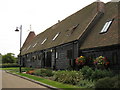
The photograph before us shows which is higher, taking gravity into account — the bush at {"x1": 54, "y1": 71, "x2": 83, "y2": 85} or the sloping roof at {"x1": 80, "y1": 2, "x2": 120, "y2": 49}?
the sloping roof at {"x1": 80, "y1": 2, "x2": 120, "y2": 49}

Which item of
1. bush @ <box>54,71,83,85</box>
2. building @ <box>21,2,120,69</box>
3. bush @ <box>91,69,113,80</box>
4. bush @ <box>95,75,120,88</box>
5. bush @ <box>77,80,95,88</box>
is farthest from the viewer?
building @ <box>21,2,120,69</box>

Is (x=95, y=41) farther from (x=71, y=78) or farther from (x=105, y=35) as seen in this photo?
(x=71, y=78)

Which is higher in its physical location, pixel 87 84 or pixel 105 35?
pixel 105 35

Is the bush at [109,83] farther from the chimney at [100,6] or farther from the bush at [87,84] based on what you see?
the chimney at [100,6]

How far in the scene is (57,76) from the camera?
57.9 feet

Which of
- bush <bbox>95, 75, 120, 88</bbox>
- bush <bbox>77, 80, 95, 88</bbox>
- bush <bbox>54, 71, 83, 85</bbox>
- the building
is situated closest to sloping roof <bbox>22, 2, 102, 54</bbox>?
the building

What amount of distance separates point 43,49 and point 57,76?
14820 millimetres

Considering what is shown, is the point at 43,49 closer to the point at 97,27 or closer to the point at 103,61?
the point at 97,27

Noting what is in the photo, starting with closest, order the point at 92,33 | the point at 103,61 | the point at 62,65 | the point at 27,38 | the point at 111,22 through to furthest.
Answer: the point at 103,61 < the point at 111,22 < the point at 92,33 < the point at 62,65 < the point at 27,38

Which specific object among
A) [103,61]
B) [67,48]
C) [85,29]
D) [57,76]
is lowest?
[57,76]

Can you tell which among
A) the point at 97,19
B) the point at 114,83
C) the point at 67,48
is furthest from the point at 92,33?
the point at 114,83

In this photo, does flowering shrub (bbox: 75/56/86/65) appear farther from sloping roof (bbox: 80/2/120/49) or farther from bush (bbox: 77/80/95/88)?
bush (bbox: 77/80/95/88)

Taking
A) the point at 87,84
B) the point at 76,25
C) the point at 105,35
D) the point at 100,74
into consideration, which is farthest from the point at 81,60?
the point at 76,25

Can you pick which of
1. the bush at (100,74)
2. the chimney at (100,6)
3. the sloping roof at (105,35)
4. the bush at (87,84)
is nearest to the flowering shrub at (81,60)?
the sloping roof at (105,35)
